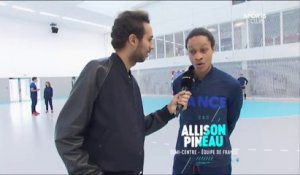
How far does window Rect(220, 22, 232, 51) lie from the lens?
57.2 feet

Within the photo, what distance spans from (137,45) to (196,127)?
0.82 meters

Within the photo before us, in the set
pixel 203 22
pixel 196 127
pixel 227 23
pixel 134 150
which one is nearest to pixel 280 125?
pixel 196 127

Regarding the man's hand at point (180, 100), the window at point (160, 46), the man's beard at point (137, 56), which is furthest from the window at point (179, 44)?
the man's beard at point (137, 56)

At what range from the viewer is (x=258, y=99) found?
51.6 ft

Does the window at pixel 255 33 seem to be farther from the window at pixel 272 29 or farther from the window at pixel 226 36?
the window at pixel 226 36

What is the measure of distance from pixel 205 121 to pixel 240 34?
1615 cm

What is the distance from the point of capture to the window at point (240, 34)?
16.5m

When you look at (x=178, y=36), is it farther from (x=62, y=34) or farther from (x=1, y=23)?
(x=1, y=23)

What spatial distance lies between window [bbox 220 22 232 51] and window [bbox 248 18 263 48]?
57.3 inches

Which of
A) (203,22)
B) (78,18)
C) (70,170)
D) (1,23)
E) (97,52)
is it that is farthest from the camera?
(97,52)

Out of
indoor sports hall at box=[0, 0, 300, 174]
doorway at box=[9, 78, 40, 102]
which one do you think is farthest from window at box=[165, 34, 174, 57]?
doorway at box=[9, 78, 40, 102]

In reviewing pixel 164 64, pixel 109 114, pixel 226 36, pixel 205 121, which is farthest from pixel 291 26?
pixel 109 114

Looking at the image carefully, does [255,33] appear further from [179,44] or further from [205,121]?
[205,121]

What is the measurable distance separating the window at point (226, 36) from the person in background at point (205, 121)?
16.3 meters
